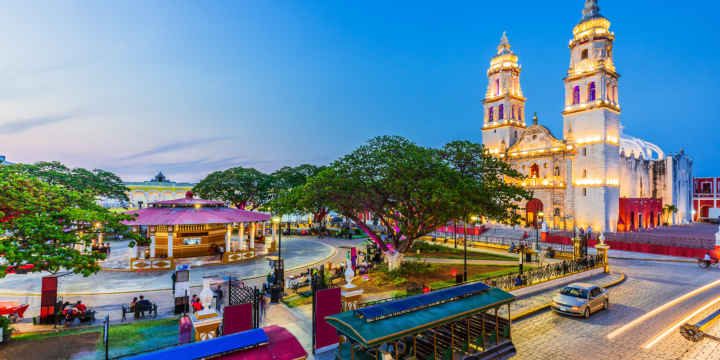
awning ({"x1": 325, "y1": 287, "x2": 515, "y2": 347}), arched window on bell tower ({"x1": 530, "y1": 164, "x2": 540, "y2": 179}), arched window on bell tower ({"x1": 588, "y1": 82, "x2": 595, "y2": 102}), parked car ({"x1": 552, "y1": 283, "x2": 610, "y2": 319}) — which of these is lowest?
parked car ({"x1": 552, "y1": 283, "x2": 610, "y2": 319})

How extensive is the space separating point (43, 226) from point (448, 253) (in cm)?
2970

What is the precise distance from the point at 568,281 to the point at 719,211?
286 ft

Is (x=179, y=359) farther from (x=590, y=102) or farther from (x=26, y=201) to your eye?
(x=590, y=102)

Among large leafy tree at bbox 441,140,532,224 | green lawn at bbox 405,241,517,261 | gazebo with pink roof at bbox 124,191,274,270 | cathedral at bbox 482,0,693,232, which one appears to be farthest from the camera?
cathedral at bbox 482,0,693,232

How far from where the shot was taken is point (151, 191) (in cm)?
8288

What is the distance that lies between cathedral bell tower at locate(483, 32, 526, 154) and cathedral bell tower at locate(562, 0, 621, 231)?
9.42m

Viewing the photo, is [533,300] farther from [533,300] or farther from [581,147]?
[581,147]

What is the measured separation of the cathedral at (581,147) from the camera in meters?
48.3

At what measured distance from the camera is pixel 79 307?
49.5 feet

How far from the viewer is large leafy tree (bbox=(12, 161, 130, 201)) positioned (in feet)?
123

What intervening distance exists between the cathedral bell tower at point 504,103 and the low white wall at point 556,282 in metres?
38.9

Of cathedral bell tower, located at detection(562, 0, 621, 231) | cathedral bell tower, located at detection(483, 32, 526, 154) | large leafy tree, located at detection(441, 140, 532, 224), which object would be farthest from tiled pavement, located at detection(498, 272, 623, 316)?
cathedral bell tower, located at detection(483, 32, 526, 154)

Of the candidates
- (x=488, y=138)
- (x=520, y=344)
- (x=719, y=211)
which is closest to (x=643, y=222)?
(x=488, y=138)

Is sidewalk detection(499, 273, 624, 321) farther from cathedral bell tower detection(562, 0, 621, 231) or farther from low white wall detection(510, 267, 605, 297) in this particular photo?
cathedral bell tower detection(562, 0, 621, 231)
